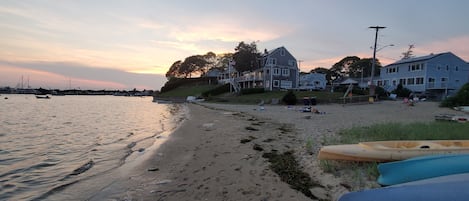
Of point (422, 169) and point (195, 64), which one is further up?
point (195, 64)

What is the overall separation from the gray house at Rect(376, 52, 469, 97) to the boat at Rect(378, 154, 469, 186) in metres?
45.4

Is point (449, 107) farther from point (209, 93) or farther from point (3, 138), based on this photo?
point (209, 93)

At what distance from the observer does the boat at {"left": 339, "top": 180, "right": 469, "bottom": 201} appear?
10.2 feet

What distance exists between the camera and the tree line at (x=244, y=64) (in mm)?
60281

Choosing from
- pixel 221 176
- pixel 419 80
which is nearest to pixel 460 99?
pixel 419 80

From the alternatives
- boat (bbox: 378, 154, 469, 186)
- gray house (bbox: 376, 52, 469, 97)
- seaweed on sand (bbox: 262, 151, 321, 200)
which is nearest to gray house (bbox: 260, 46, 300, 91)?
gray house (bbox: 376, 52, 469, 97)

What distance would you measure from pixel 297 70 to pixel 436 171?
54320 millimetres

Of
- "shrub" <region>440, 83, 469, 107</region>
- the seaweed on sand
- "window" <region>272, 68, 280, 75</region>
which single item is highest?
"window" <region>272, 68, 280, 75</region>

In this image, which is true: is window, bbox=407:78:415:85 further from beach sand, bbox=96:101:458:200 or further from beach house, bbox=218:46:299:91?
beach sand, bbox=96:101:458:200

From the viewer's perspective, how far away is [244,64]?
6081 centimetres

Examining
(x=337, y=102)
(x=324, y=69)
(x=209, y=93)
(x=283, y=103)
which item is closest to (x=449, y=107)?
(x=337, y=102)

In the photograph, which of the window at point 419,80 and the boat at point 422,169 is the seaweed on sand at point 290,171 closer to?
the boat at point 422,169

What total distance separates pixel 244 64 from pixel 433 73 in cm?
3392

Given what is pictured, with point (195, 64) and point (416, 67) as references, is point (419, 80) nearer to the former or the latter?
point (416, 67)
